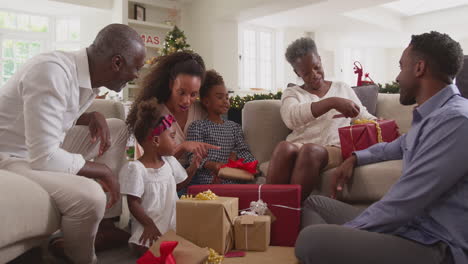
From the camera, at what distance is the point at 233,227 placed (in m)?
1.60

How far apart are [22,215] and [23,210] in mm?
15

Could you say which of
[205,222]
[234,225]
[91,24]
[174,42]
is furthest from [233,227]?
[91,24]

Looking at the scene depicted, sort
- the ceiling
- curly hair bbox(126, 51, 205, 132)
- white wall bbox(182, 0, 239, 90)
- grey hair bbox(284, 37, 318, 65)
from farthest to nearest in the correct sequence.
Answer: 1. the ceiling
2. white wall bbox(182, 0, 239, 90)
3. grey hair bbox(284, 37, 318, 65)
4. curly hair bbox(126, 51, 205, 132)

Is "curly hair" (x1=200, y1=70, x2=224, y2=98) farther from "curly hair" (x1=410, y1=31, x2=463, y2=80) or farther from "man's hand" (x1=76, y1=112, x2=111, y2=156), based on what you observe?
"curly hair" (x1=410, y1=31, x2=463, y2=80)

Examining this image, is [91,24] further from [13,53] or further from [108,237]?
[108,237]

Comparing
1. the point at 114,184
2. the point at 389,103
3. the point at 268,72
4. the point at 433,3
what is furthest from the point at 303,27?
the point at 114,184

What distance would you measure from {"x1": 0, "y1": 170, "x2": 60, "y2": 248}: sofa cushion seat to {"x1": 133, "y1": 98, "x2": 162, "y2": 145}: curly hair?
0.59 meters

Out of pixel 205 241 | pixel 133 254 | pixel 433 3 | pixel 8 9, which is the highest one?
pixel 433 3

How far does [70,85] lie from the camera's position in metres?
1.45

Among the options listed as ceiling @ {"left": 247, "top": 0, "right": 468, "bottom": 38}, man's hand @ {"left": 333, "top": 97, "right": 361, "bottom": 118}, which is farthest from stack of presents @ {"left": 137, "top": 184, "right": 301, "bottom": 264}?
ceiling @ {"left": 247, "top": 0, "right": 468, "bottom": 38}

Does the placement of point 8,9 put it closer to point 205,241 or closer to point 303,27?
point 303,27

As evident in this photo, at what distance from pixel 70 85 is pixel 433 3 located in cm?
865

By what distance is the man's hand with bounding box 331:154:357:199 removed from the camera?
1.88 metres

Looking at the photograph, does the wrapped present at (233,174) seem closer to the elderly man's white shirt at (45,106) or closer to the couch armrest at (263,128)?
the couch armrest at (263,128)
